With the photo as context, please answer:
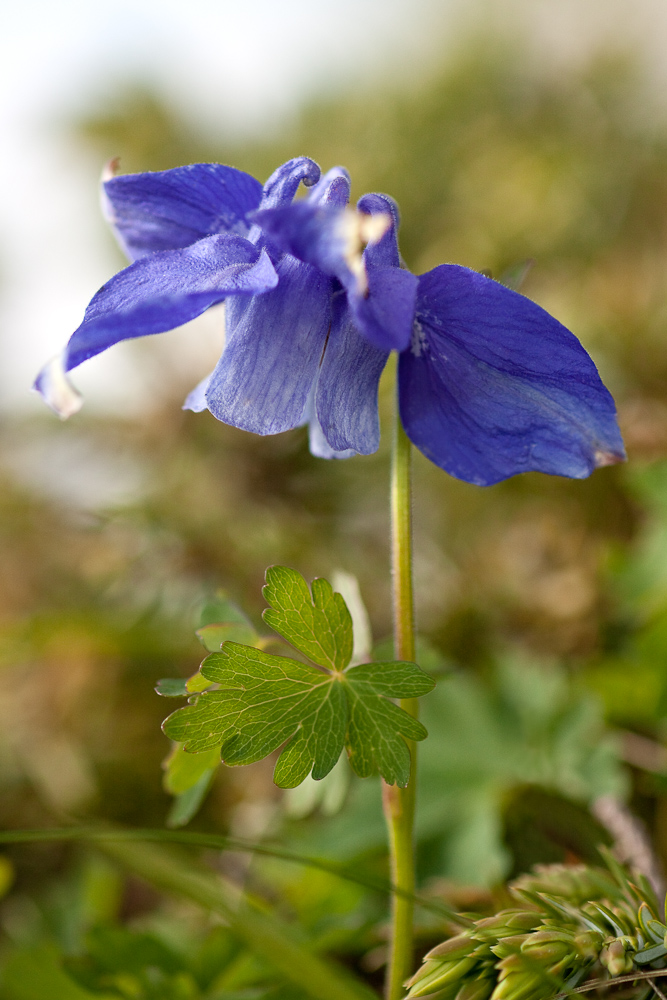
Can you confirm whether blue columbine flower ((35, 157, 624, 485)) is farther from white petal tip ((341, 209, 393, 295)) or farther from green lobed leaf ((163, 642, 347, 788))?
green lobed leaf ((163, 642, 347, 788))

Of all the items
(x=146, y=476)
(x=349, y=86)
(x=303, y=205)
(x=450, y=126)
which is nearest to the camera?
(x=303, y=205)

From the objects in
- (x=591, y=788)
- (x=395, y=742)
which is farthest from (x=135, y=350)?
(x=395, y=742)

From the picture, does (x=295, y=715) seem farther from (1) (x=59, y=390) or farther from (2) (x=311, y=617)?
(1) (x=59, y=390)

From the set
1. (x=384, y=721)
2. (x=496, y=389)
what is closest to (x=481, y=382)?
(x=496, y=389)

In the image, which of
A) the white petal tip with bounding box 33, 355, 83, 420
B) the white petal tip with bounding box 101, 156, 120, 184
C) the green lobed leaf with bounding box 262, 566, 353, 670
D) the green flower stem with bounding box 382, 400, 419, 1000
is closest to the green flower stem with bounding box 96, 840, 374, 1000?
the green flower stem with bounding box 382, 400, 419, 1000

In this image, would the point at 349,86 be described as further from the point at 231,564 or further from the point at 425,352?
the point at 425,352

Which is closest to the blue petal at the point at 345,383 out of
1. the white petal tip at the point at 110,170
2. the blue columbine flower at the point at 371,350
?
the blue columbine flower at the point at 371,350
